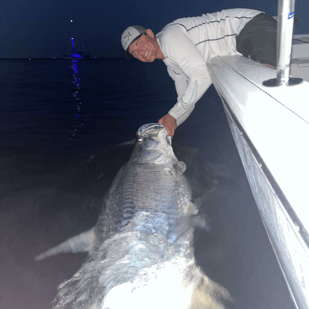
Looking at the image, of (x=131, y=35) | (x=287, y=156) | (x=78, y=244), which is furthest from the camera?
(x=131, y=35)

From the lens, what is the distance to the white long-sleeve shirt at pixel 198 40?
281 cm

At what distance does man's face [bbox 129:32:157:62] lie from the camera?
9.46ft

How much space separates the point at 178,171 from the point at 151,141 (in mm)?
495

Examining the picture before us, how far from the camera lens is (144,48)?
2.92 meters

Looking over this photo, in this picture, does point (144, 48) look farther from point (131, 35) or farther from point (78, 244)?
point (78, 244)

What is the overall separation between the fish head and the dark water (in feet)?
2.15

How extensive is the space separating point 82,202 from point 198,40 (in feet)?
8.10

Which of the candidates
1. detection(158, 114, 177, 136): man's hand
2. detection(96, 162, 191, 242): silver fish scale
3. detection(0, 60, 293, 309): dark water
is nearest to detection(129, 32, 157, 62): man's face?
detection(158, 114, 177, 136): man's hand

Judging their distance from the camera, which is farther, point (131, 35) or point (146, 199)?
point (131, 35)

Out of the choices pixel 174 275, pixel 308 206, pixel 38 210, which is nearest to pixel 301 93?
pixel 308 206

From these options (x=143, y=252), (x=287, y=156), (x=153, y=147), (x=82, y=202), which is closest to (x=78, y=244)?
(x=143, y=252)

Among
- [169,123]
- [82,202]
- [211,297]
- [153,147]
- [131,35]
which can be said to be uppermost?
[131,35]

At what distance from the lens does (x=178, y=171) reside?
3.00 m

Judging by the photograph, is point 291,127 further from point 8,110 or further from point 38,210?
point 8,110
